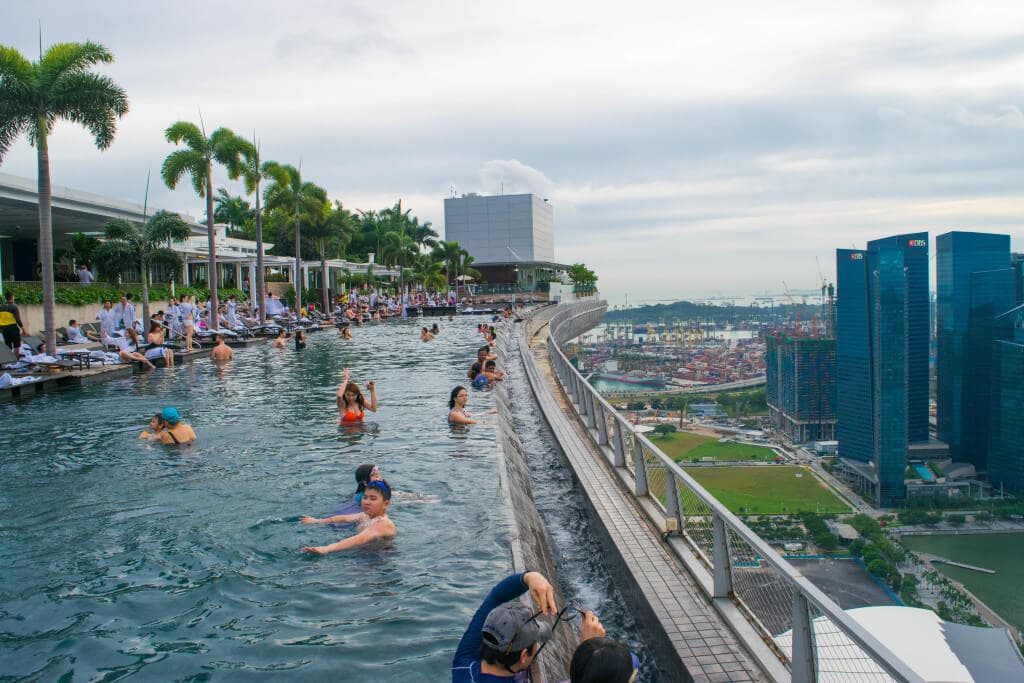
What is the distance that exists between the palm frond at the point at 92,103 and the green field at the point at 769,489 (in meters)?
18.8

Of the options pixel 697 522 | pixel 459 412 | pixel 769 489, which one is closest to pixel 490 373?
pixel 459 412

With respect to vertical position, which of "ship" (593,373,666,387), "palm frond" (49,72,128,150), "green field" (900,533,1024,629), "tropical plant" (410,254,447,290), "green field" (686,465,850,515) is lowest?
"green field" (900,533,1024,629)

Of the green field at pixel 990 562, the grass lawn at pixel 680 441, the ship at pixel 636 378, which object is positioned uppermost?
the ship at pixel 636 378

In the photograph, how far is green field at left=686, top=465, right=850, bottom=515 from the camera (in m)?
21.2

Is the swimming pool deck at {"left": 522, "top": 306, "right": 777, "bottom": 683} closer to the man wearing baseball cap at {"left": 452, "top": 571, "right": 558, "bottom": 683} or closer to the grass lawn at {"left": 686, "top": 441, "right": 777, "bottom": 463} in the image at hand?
the man wearing baseball cap at {"left": 452, "top": 571, "right": 558, "bottom": 683}

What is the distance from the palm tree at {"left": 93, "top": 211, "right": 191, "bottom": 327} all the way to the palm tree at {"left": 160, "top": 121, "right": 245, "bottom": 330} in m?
2.85

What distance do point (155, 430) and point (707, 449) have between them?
23.4m

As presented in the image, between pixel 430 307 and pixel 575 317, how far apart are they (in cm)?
1086

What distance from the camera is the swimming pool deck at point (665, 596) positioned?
3930 mm

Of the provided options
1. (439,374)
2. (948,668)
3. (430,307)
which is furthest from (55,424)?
(430,307)

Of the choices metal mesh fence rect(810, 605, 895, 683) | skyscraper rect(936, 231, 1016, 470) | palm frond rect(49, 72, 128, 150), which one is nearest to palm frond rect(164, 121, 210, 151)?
palm frond rect(49, 72, 128, 150)

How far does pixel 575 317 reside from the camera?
181 ft

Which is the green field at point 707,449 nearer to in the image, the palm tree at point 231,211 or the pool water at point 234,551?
the pool water at point 234,551

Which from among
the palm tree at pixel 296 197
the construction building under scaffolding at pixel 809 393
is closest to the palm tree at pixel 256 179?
the palm tree at pixel 296 197
